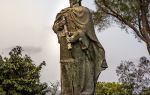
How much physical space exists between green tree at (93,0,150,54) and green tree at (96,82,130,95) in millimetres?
3744

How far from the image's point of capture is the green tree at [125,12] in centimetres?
2739

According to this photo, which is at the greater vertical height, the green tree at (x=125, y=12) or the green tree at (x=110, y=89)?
the green tree at (x=125, y=12)

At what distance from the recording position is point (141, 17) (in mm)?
27375

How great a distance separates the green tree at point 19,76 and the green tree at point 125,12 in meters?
7.81

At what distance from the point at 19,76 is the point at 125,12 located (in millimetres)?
9913

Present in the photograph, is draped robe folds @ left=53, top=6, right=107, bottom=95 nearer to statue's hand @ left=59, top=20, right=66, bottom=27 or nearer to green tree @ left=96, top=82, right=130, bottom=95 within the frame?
statue's hand @ left=59, top=20, right=66, bottom=27

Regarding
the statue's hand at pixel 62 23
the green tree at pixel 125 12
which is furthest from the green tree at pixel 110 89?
the statue's hand at pixel 62 23

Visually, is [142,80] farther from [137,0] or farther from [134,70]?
[137,0]

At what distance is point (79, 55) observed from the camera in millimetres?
10211

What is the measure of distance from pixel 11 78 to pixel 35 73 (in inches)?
41.5

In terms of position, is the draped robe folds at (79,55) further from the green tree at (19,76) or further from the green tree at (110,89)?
the green tree at (110,89)

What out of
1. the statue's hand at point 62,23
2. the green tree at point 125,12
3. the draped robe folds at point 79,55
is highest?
the green tree at point 125,12

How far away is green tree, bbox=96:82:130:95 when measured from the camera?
30.3 m

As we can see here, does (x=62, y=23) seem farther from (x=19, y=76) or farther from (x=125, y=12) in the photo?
(x=125, y=12)
